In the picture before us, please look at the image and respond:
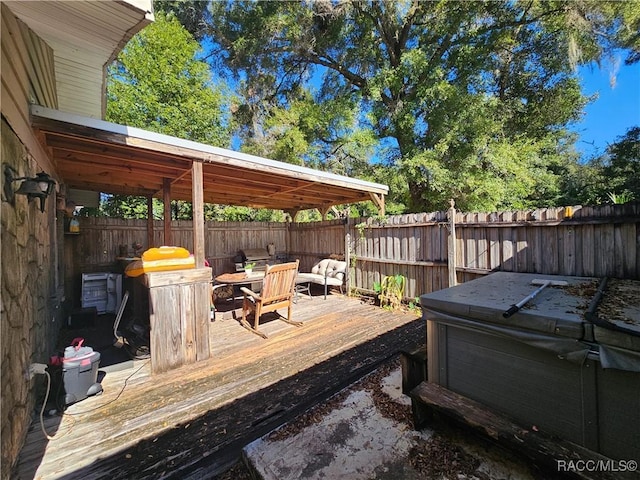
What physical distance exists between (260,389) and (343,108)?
8956 millimetres

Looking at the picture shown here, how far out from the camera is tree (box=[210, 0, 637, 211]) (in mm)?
7469

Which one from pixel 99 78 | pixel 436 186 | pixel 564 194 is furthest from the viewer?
pixel 564 194

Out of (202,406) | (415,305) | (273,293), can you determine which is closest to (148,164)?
(273,293)

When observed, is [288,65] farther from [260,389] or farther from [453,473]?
[453,473]

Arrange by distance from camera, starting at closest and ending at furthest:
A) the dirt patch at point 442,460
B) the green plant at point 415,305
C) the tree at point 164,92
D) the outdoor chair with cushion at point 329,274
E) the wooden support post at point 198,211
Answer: the dirt patch at point 442,460 < the wooden support post at point 198,211 < the green plant at point 415,305 < the outdoor chair with cushion at point 329,274 < the tree at point 164,92

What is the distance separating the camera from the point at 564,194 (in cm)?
1138

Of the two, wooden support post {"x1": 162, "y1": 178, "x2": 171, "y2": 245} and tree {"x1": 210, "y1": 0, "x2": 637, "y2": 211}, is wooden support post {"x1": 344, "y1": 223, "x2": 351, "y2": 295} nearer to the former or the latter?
tree {"x1": 210, "y1": 0, "x2": 637, "y2": 211}

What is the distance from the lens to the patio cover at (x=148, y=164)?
8.39 ft

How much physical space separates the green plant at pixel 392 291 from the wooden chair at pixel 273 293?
1.95 meters

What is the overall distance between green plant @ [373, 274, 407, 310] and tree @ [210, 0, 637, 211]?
3.67 metres

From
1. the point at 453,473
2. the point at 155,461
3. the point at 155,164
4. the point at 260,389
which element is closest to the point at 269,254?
the point at 155,164

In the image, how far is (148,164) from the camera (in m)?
3.87

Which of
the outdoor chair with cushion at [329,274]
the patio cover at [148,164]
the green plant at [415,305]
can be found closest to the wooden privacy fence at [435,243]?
the green plant at [415,305]

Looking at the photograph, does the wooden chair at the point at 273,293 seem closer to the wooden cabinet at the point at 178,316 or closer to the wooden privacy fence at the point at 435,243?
the wooden cabinet at the point at 178,316
